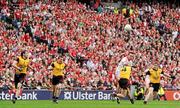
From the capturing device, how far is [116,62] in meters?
44.2

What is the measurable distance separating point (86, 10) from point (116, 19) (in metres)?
2.15

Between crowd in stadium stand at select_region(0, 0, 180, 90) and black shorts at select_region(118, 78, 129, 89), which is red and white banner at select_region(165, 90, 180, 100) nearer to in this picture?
crowd in stadium stand at select_region(0, 0, 180, 90)

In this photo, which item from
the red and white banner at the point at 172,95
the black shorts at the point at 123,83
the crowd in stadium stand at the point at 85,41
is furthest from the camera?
the red and white banner at the point at 172,95

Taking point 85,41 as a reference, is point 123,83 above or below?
below

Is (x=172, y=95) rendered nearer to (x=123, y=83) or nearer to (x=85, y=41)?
(x=85, y=41)

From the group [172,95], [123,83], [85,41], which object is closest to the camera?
[123,83]

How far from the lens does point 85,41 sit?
148 ft

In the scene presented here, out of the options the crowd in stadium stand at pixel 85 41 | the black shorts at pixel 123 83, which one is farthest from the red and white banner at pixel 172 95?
the black shorts at pixel 123 83

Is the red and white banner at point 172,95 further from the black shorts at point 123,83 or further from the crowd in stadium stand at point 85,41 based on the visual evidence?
the black shorts at point 123,83

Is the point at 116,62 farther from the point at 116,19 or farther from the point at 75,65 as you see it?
the point at 116,19

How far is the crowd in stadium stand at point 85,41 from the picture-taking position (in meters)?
41.0

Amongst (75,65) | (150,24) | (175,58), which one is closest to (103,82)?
(75,65)

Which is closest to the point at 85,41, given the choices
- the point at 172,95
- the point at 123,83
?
the point at 172,95

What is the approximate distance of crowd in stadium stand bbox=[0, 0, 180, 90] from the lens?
1614 inches
